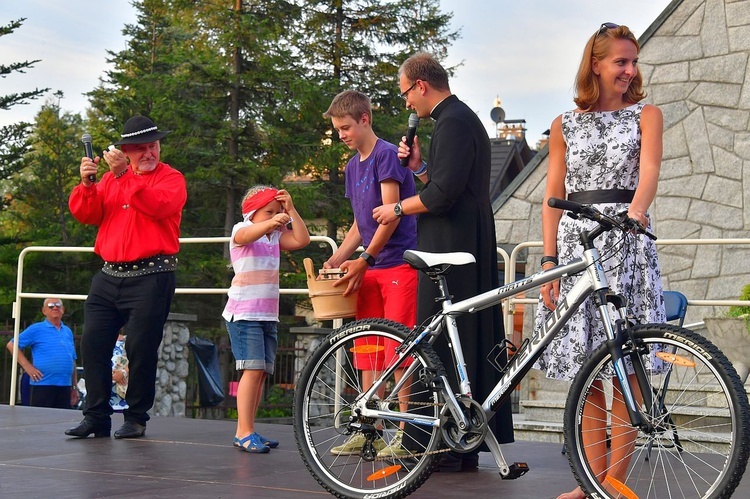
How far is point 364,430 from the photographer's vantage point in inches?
178

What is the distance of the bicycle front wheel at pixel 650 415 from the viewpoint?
3639 mm

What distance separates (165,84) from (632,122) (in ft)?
78.3

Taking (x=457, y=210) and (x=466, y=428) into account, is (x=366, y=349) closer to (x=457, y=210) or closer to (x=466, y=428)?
(x=466, y=428)

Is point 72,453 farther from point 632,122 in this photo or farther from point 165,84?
point 165,84

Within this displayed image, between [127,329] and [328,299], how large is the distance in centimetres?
177

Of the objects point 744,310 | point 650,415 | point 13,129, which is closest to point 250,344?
point 650,415

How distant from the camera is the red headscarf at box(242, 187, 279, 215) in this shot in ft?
20.2

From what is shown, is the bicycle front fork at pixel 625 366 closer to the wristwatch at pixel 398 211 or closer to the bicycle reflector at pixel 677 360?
the bicycle reflector at pixel 677 360

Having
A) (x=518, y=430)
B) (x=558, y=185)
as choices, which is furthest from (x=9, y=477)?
(x=518, y=430)

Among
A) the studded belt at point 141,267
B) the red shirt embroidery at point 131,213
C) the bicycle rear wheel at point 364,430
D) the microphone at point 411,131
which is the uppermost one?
the microphone at point 411,131

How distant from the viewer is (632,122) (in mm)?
4285

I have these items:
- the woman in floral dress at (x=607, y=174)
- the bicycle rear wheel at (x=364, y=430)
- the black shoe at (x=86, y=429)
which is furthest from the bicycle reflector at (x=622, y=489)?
the black shoe at (x=86, y=429)

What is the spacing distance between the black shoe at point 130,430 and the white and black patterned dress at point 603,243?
321 centimetres

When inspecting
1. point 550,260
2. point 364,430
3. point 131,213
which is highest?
point 131,213
